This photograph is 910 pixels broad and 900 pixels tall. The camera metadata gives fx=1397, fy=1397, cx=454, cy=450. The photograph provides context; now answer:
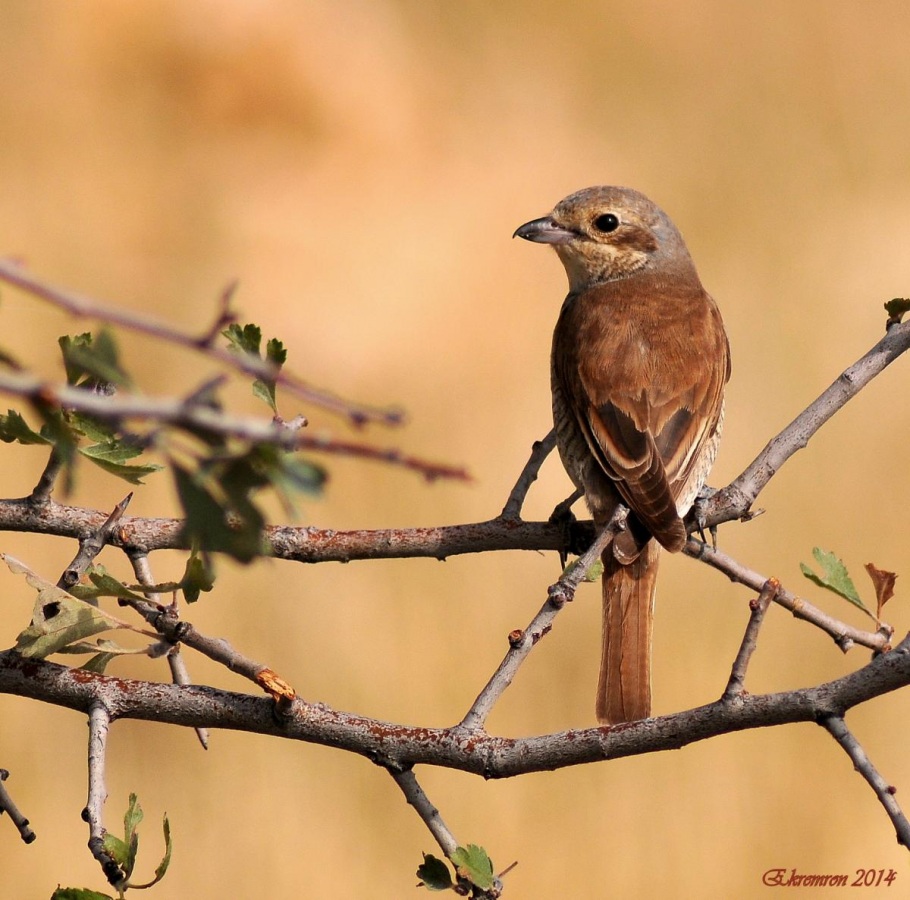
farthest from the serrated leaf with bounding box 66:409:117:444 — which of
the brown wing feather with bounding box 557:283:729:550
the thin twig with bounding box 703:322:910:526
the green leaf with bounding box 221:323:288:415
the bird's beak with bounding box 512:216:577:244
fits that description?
the bird's beak with bounding box 512:216:577:244

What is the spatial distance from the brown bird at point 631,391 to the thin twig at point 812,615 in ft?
1.63

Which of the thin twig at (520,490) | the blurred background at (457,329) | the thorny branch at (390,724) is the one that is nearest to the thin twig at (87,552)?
the thorny branch at (390,724)

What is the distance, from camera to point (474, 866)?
6.03ft

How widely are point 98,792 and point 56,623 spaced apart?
0.25 metres

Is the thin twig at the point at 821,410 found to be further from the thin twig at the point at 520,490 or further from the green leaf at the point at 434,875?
the green leaf at the point at 434,875

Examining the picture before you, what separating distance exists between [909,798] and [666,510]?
7.47ft

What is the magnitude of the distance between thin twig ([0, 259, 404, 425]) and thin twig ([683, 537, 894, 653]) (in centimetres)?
136

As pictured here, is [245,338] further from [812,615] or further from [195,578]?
[812,615]

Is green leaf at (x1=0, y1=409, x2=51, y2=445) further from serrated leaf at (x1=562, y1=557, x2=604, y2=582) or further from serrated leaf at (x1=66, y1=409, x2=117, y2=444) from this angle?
serrated leaf at (x1=562, y1=557, x2=604, y2=582)

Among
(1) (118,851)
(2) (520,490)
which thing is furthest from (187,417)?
(2) (520,490)

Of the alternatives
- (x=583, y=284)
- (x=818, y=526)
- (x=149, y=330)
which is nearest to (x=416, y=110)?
(x=583, y=284)

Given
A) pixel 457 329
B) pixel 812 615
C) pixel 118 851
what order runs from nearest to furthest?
pixel 118 851, pixel 812 615, pixel 457 329

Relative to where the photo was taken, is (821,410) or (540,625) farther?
(821,410)

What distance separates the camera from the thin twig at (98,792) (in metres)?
1.76
